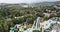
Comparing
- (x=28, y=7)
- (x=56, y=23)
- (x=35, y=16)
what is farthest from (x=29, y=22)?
(x=56, y=23)

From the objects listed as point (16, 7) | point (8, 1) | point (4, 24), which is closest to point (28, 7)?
point (16, 7)

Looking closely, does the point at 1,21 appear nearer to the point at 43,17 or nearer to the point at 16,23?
the point at 16,23

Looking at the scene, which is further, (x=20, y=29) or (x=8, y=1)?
(x=8, y=1)

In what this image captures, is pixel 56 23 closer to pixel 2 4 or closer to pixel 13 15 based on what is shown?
pixel 13 15

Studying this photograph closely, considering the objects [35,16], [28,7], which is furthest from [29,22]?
[28,7]

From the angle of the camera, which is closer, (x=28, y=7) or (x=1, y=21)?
(x=1, y=21)

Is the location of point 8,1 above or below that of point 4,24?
above

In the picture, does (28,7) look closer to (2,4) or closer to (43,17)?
(43,17)

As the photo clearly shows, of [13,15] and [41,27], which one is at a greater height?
[13,15]

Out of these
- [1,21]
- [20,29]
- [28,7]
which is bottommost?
[20,29]
